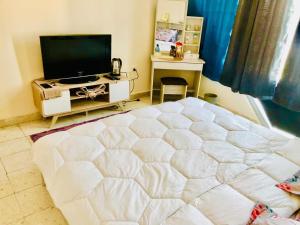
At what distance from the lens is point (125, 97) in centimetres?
336

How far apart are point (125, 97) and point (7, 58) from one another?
1.45 metres

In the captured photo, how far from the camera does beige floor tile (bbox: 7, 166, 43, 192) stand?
201cm

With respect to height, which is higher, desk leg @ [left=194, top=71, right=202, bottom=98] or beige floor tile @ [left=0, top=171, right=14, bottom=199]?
desk leg @ [left=194, top=71, right=202, bottom=98]

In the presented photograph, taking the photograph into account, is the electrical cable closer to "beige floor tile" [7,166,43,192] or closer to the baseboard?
the baseboard

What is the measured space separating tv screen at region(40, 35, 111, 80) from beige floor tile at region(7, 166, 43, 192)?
1.16 metres

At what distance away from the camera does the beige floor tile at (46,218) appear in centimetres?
170

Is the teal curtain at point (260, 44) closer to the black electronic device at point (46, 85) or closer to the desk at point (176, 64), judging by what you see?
the desk at point (176, 64)

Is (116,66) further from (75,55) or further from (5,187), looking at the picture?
(5,187)

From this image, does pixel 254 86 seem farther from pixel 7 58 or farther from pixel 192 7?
pixel 7 58

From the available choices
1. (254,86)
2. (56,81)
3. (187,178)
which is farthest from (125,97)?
(187,178)

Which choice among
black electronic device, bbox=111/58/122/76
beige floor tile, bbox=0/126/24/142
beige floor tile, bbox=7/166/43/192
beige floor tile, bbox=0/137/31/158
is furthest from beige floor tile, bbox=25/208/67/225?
black electronic device, bbox=111/58/122/76

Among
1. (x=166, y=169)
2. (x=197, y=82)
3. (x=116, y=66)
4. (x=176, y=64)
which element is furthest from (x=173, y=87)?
(x=166, y=169)

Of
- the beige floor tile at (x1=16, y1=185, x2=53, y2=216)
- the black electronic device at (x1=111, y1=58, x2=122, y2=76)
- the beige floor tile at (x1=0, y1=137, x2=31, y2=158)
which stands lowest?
the beige floor tile at (x1=16, y1=185, x2=53, y2=216)

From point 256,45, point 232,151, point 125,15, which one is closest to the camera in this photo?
point 232,151
